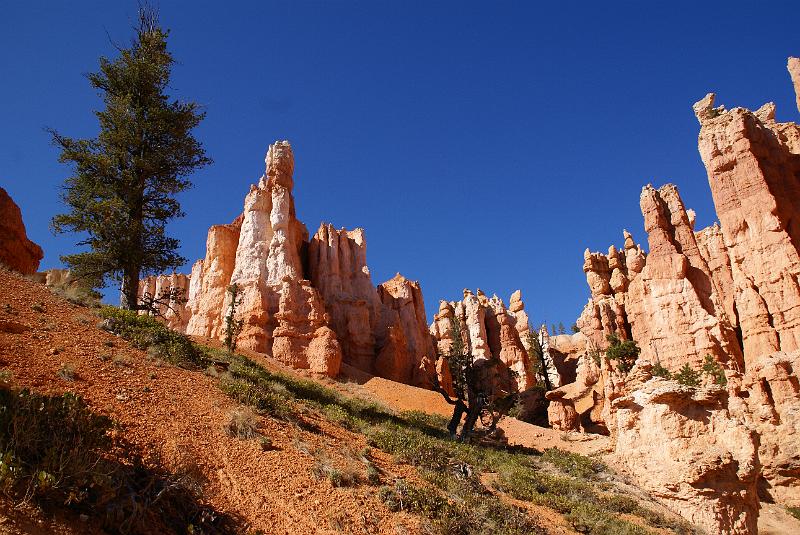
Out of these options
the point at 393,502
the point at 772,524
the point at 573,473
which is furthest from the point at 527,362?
the point at 393,502

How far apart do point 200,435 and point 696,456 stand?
1464cm

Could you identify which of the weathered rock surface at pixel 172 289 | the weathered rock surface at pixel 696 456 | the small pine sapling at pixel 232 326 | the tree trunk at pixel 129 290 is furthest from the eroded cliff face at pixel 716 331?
the weathered rock surface at pixel 172 289

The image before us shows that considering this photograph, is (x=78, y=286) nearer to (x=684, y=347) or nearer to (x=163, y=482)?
A: (x=163, y=482)

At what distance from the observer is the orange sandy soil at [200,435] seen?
9.47 meters

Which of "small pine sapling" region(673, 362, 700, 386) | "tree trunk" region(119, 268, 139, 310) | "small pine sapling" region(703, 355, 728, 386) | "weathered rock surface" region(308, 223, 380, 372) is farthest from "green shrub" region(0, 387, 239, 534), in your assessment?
"weathered rock surface" region(308, 223, 380, 372)

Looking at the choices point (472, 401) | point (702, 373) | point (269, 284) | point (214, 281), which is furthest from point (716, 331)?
point (214, 281)

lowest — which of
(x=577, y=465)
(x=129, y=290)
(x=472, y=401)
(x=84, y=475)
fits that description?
(x=577, y=465)

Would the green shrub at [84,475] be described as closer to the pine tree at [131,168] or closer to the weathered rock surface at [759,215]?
the pine tree at [131,168]

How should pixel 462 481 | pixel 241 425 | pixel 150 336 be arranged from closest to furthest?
pixel 241 425, pixel 462 481, pixel 150 336

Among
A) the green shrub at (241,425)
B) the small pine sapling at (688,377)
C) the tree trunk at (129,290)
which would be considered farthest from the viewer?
the small pine sapling at (688,377)

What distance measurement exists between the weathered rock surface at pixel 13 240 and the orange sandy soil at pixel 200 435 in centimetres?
716

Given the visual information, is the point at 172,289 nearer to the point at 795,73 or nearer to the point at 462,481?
the point at 462,481

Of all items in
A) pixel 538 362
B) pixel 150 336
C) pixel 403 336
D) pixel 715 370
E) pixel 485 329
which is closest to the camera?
pixel 150 336

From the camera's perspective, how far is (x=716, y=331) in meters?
50.0
